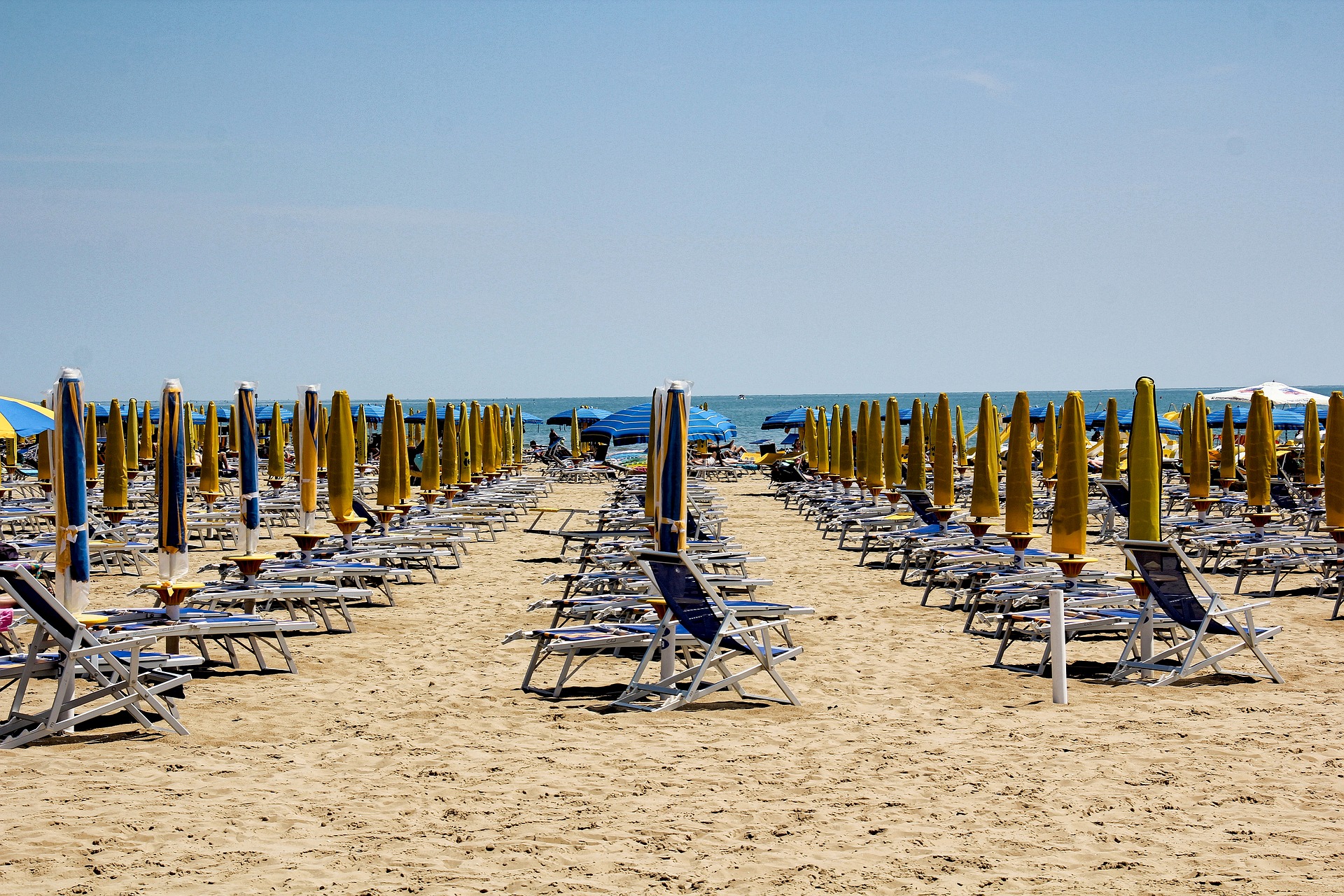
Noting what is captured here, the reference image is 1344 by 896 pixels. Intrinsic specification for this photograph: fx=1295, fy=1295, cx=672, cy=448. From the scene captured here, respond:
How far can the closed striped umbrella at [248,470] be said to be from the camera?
9.15 m

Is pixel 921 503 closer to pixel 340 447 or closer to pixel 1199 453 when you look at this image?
pixel 1199 453

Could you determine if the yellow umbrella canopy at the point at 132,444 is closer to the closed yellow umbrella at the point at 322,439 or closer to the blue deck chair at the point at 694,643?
the closed yellow umbrella at the point at 322,439

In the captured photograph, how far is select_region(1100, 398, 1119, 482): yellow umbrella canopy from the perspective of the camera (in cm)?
1015

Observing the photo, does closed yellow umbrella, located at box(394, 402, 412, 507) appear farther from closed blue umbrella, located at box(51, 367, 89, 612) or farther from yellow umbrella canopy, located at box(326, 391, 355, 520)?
closed blue umbrella, located at box(51, 367, 89, 612)

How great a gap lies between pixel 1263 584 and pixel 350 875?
1035 centimetres

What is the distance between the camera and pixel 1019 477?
10.4 meters

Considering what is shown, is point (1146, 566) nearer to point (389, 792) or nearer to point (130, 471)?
point (389, 792)

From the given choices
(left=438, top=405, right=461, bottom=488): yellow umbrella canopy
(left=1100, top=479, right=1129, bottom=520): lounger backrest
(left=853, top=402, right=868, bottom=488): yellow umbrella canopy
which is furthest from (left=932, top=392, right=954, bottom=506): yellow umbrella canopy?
(left=438, top=405, right=461, bottom=488): yellow umbrella canopy

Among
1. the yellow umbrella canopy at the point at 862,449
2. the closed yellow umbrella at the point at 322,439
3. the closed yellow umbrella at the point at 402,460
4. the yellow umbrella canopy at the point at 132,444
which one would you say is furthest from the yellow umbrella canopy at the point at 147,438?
the yellow umbrella canopy at the point at 862,449

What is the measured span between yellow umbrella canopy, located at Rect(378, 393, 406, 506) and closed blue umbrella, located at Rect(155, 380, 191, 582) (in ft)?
18.5

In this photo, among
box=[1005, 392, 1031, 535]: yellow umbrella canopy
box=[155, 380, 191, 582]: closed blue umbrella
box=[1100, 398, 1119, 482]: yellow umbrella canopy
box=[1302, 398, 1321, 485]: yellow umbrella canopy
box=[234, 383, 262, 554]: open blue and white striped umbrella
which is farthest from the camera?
box=[1302, 398, 1321, 485]: yellow umbrella canopy

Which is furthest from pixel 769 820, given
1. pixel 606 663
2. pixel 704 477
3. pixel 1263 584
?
pixel 704 477

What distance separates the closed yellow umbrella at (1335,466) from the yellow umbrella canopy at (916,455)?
411 centimetres

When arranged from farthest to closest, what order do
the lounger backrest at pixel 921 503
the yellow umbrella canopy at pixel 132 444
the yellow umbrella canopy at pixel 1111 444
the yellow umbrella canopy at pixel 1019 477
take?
the yellow umbrella canopy at pixel 132 444
the lounger backrest at pixel 921 503
the yellow umbrella canopy at pixel 1019 477
the yellow umbrella canopy at pixel 1111 444
